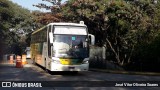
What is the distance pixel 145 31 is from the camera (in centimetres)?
2977

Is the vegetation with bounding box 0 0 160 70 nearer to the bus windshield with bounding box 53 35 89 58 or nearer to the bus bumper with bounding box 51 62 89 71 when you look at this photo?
the bus windshield with bounding box 53 35 89 58

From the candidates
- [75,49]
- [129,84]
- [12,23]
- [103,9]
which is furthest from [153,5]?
[12,23]

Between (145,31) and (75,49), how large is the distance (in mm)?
10614

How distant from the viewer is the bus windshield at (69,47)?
829 inches

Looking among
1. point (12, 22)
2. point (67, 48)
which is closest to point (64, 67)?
point (67, 48)

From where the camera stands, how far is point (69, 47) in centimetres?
2108

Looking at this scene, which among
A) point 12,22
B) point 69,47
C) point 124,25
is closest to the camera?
point 69,47

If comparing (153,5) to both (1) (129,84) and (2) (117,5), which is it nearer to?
(2) (117,5)

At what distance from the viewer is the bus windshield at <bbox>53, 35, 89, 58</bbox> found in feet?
69.1

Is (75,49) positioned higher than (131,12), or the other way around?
(131,12)

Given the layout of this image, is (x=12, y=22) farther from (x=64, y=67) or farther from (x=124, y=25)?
(x=64, y=67)

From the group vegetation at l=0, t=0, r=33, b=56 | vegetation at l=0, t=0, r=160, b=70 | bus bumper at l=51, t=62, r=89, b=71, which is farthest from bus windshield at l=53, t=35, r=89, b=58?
vegetation at l=0, t=0, r=33, b=56

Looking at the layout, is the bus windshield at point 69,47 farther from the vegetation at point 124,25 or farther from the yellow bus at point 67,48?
the vegetation at point 124,25

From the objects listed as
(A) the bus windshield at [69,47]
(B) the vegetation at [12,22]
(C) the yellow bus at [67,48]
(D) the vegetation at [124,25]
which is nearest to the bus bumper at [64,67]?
(C) the yellow bus at [67,48]
